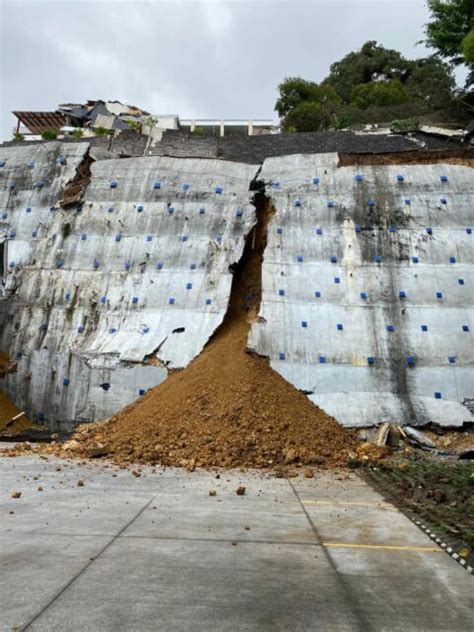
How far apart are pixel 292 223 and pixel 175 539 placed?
11.6 meters

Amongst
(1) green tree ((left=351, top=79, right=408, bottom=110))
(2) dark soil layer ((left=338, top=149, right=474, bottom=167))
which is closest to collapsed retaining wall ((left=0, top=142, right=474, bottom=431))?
(2) dark soil layer ((left=338, top=149, right=474, bottom=167))

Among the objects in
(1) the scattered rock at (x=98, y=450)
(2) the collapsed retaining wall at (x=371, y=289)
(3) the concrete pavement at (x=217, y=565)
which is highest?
(2) the collapsed retaining wall at (x=371, y=289)

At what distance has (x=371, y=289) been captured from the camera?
13398 mm

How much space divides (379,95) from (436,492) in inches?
1336

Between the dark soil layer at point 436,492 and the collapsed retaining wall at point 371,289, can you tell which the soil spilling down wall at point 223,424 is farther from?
the dark soil layer at point 436,492

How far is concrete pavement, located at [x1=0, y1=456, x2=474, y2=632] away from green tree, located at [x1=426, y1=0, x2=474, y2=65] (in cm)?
2726

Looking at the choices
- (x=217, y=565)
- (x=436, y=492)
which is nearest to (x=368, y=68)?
(x=436, y=492)

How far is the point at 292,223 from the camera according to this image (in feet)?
48.3

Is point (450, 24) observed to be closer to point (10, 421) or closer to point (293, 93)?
point (293, 93)

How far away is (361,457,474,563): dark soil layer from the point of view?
4723 mm

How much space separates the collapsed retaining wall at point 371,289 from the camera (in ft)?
39.1

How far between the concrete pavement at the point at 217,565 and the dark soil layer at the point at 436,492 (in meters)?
0.27

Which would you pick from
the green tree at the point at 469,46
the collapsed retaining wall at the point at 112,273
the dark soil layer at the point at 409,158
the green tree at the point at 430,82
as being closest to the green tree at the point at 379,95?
the green tree at the point at 430,82

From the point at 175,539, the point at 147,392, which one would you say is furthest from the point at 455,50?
the point at 175,539
